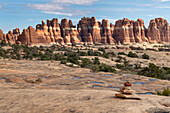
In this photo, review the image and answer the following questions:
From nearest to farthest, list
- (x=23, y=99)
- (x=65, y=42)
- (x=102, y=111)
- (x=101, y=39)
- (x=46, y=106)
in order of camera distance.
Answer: (x=102, y=111), (x=46, y=106), (x=23, y=99), (x=65, y=42), (x=101, y=39)

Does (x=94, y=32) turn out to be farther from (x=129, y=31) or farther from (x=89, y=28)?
(x=129, y=31)

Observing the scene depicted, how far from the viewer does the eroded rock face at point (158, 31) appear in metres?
135

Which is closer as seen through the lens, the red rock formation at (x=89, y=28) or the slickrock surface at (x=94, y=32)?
the slickrock surface at (x=94, y=32)

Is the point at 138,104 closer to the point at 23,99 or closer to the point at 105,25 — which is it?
the point at 23,99

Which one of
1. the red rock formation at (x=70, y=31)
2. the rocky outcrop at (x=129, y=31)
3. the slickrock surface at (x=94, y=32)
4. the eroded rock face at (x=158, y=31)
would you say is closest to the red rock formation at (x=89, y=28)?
the slickrock surface at (x=94, y=32)

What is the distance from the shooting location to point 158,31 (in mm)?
136625

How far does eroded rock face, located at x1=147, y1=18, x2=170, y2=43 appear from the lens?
442 ft

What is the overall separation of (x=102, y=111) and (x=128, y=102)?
1.43m

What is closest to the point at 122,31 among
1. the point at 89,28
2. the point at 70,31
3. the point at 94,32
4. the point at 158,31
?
the point at 94,32

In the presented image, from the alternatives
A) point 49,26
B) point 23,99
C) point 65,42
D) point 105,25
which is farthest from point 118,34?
point 23,99

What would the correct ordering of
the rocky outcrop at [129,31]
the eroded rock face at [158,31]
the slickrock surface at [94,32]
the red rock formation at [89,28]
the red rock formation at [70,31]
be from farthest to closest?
the eroded rock face at [158,31] < the rocky outcrop at [129,31] < the red rock formation at [89,28] < the red rock formation at [70,31] < the slickrock surface at [94,32]

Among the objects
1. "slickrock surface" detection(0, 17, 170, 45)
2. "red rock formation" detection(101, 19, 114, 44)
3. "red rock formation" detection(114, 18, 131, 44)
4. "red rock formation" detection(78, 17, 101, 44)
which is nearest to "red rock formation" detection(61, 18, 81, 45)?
"slickrock surface" detection(0, 17, 170, 45)

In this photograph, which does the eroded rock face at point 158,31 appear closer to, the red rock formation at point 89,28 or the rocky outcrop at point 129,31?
the rocky outcrop at point 129,31

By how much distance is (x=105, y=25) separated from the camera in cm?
12012
